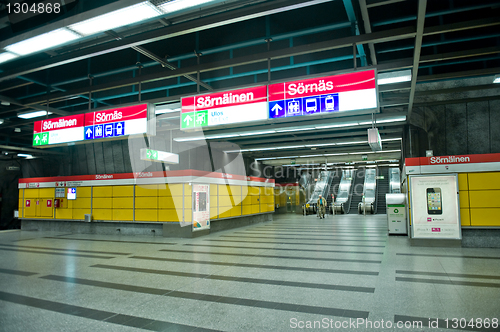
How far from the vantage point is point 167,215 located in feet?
35.0

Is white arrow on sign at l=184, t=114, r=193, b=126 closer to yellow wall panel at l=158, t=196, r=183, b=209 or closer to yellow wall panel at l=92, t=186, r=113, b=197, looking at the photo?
yellow wall panel at l=158, t=196, r=183, b=209

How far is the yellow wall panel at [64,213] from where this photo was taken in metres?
12.6

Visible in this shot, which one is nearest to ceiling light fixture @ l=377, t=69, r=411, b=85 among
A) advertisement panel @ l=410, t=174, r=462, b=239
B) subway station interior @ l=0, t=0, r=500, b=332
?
subway station interior @ l=0, t=0, r=500, b=332

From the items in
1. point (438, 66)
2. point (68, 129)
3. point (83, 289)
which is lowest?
point (83, 289)

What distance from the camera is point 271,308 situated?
361cm

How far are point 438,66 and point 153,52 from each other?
5.57 meters

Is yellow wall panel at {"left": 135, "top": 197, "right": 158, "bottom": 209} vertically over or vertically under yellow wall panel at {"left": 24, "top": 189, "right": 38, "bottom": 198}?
under

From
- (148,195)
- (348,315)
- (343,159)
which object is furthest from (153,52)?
(343,159)

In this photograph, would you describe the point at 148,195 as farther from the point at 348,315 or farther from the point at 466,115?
the point at 466,115

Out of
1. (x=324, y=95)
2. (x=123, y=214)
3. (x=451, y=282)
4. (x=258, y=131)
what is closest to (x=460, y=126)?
(x=451, y=282)

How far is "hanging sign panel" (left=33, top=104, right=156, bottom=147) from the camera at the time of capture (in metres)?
5.64

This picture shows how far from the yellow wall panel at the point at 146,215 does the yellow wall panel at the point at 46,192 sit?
15.1 ft

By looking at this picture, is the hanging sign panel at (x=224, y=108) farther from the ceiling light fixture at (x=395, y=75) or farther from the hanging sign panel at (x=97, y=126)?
the ceiling light fixture at (x=395, y=75)

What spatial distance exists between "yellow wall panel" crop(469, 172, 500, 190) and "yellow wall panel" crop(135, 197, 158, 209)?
943 cm
